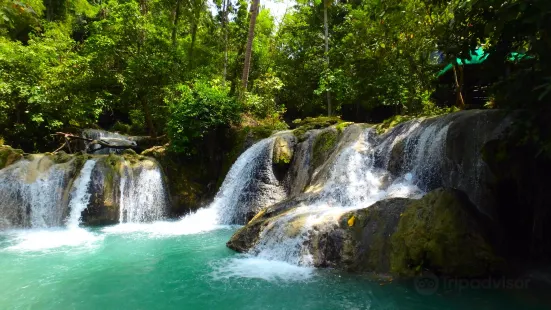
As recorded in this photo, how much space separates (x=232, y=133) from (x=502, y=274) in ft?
34.5

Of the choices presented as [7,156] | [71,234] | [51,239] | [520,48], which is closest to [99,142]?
[7,156]

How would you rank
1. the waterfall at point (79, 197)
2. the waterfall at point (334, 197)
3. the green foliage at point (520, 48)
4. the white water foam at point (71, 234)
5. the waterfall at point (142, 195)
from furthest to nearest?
1. the waterfall at point (142, 195)
2. the waterfall at point (79, 197)
3. the white water foam at point (71, 234)
4. the waterfall at point (334, 197)
5. the green foliage at point (520, 48)

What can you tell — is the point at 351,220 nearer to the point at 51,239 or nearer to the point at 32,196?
the point at 51,239

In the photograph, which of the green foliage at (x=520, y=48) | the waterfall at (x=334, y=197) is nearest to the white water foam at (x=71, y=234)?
the waterfall at (x=334, y=197)

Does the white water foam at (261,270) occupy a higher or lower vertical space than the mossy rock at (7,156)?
lower

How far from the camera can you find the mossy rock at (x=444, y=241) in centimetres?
537

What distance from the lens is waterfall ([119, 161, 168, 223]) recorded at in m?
12.1

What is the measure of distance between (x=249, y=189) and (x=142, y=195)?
3.76 metres

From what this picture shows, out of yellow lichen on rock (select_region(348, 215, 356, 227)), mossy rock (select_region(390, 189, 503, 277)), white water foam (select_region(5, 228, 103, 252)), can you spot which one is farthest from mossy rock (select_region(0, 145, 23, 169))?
mossy rock (select_region(390, 189, 503, 277))

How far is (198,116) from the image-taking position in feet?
44.8

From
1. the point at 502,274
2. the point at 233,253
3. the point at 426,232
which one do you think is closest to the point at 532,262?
the point at 502,274

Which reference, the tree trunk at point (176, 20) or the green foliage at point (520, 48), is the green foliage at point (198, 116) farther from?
the green foliage at point (520, 48)

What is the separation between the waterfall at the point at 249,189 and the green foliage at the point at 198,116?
2.23 meters

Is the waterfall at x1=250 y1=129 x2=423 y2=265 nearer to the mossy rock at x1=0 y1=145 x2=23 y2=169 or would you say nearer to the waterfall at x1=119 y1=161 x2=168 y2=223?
the waterfall at x1=119 y1=161 x2=168 y2=223
